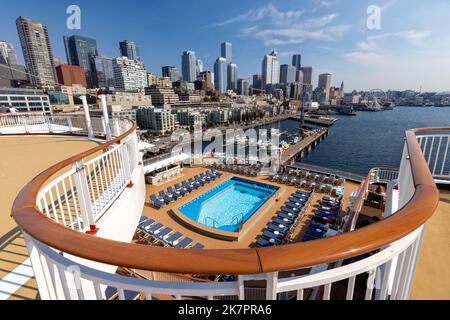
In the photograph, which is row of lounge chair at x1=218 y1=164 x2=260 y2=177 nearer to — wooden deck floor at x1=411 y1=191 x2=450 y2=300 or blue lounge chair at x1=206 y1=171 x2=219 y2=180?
blue lounge chair at x1=206 y1=171 x2=219 y2=180

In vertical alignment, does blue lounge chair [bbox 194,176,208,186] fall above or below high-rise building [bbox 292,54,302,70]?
below

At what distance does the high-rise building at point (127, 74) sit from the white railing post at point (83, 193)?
8226 cm

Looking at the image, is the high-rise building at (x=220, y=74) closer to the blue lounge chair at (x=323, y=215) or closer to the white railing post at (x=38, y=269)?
the blue lounge chair at (x=323, y=215)

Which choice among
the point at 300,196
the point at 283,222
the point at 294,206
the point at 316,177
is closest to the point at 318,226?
the point at 283,222

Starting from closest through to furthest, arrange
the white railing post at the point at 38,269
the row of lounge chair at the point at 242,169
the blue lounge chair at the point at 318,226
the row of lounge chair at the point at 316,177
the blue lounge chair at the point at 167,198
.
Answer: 1. the white railing post at the point at 38,269
2. the blue lounge chair at the point at 318,226
3. the blue lounge chair at the point at 167,198
4. the row of lounge chair at the point at 316,177
5. the row of lounge chair at the point at 242,169

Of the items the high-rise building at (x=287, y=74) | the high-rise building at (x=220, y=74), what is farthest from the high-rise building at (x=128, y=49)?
the high-rise building at (x=287, y=74)

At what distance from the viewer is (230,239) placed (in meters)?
8.60

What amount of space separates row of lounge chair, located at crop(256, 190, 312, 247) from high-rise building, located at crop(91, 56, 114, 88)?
89.5m

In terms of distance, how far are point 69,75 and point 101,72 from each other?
25291 millimetres

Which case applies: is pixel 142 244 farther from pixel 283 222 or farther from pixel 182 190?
pixel 182 190

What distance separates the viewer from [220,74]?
127m

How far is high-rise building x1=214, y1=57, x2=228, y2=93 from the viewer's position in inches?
4943

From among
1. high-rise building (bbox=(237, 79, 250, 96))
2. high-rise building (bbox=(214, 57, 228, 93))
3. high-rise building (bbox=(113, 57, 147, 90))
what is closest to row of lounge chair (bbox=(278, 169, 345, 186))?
high-rise building (bbox=(113, 57, 147, 90))

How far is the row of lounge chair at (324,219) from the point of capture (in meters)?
8.75
